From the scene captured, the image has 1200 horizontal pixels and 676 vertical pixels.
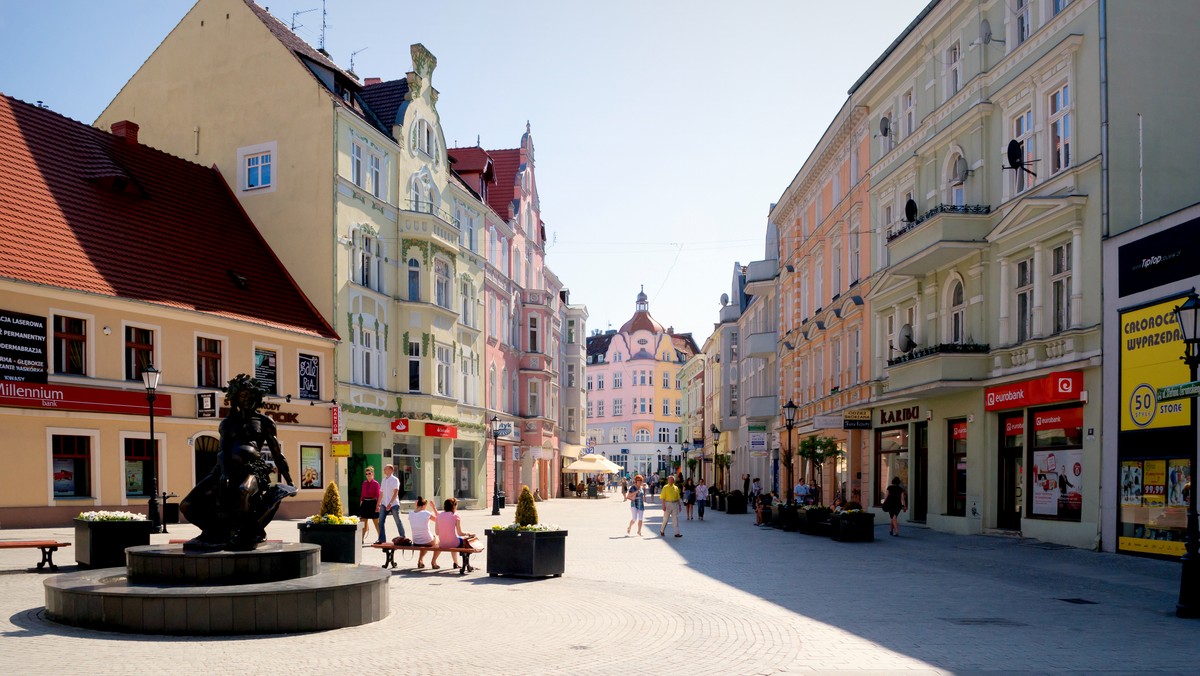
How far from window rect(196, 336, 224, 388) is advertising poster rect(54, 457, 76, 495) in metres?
4.71

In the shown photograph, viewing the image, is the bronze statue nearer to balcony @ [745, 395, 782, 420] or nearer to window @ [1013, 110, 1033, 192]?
window @ [1013, 110, 1033, 192]

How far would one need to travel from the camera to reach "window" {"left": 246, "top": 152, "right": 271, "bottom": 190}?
35844mm

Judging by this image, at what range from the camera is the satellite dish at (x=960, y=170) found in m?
27.1

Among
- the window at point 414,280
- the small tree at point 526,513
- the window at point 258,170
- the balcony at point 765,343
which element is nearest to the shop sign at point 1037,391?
the small tree at point 526,513

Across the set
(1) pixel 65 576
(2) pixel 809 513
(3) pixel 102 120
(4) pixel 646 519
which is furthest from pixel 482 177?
(1) pixel 65 576

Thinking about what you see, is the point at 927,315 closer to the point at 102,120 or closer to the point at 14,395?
the point at 14,395

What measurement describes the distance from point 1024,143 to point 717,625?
1716 cm

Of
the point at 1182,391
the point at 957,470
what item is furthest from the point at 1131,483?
the point at 957,470

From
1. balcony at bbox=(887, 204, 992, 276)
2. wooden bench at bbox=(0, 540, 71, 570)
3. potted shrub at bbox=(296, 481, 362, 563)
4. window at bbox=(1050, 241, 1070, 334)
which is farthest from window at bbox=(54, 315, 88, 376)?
window at bbox=(1050, 241, 1070, 334)

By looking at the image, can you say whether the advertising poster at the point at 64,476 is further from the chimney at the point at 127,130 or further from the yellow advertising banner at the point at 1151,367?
the yellow advertising banner at the point at 1151,367

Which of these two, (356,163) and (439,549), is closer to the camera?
(439,549)

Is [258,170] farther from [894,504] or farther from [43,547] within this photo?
[894,504]

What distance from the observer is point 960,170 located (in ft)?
90.4

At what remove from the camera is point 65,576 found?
1166cm
